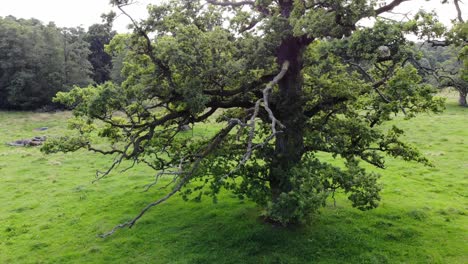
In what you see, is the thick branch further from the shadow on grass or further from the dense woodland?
the dense woodland

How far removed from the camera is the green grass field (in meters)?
15.6

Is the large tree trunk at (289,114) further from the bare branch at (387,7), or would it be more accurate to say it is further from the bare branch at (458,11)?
the bare branch at (458,11)

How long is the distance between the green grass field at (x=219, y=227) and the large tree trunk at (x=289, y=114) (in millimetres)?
3015

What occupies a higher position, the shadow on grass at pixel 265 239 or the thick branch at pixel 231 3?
the thick branch at pixel 231 3

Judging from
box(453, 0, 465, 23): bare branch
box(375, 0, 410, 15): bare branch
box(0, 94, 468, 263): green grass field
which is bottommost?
box(0, 94, 468, 263): green grass field

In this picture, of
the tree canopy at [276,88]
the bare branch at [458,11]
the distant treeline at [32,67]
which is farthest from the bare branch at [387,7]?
the distant treeline at [32,67]

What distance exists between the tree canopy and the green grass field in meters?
2.41

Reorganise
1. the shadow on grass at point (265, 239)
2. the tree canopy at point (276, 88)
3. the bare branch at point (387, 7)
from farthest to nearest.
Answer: the shadow on grass at point (265, 239) < the bare branch at point (387, 7) < the tree canopy at point (276, 88)

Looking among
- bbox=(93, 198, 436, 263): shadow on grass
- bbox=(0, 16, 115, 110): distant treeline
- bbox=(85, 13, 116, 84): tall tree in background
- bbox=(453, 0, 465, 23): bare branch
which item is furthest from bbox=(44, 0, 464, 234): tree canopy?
bbox=(85, 13, 116, 84): tall tree in background

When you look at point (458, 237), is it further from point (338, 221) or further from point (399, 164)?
point (399, 164)

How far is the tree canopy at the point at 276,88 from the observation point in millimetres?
11758

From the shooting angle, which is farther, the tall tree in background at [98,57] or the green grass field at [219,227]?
the tall tree in background at [98,57]

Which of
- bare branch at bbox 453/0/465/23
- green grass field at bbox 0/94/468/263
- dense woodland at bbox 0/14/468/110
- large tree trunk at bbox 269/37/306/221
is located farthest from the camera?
dense woodland at bbox 0/14/468/110

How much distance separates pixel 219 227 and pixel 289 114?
6521 millimetres
